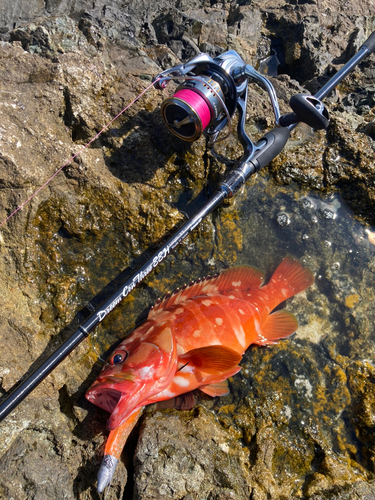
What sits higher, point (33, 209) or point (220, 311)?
point (220, 311)

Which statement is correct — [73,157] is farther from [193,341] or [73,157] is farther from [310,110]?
[310,110]

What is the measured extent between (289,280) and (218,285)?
0.63 m

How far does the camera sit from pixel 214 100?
2.89 metres

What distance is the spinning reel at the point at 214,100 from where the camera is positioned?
9.19 feet

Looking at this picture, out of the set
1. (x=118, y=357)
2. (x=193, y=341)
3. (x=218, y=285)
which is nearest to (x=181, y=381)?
(x=193, y=341)

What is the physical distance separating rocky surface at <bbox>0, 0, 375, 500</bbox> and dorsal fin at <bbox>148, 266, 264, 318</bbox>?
0.38 ft

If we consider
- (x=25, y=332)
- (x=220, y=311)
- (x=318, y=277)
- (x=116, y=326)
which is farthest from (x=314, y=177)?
(x=25, y=332)

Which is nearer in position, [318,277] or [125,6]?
[318,277]

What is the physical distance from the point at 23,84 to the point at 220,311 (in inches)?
101

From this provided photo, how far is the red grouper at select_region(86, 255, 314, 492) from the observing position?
2459 mm

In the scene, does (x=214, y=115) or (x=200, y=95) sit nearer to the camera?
(x=200, y=95)

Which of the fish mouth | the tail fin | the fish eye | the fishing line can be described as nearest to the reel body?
the fishing line

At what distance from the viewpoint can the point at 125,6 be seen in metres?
4.87

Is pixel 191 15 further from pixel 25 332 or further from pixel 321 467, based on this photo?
pixel 321 467
